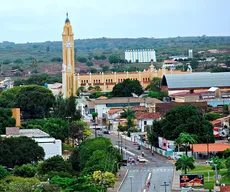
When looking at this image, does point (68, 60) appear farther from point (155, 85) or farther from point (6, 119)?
point (6, 119)

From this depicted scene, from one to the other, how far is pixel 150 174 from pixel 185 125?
1089 centimetres

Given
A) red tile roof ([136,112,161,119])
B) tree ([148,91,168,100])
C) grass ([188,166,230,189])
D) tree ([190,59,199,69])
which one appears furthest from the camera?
tree ([190,59,199,69])

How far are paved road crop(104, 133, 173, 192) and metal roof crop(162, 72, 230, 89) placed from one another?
154 feet

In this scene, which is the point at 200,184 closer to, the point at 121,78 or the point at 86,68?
the point at 121,78

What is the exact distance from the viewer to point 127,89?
A: 374 feet

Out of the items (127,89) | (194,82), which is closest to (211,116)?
(127,89)

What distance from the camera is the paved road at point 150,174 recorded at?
54.4m

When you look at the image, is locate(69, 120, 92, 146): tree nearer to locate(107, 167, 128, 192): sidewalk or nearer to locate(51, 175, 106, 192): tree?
locate(107, 167, 128, 192): sidewalk

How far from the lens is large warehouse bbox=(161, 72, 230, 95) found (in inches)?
4579

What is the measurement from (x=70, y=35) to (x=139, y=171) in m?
62.8

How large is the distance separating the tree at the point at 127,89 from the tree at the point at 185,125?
41628 millimetres

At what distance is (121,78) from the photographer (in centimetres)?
13225

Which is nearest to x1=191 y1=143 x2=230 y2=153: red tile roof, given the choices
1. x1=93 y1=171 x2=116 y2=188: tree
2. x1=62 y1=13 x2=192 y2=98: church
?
x1=93 y1=171 x2=116 y2=188: tree

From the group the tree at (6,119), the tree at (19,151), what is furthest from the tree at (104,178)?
the tree at (6,119)
